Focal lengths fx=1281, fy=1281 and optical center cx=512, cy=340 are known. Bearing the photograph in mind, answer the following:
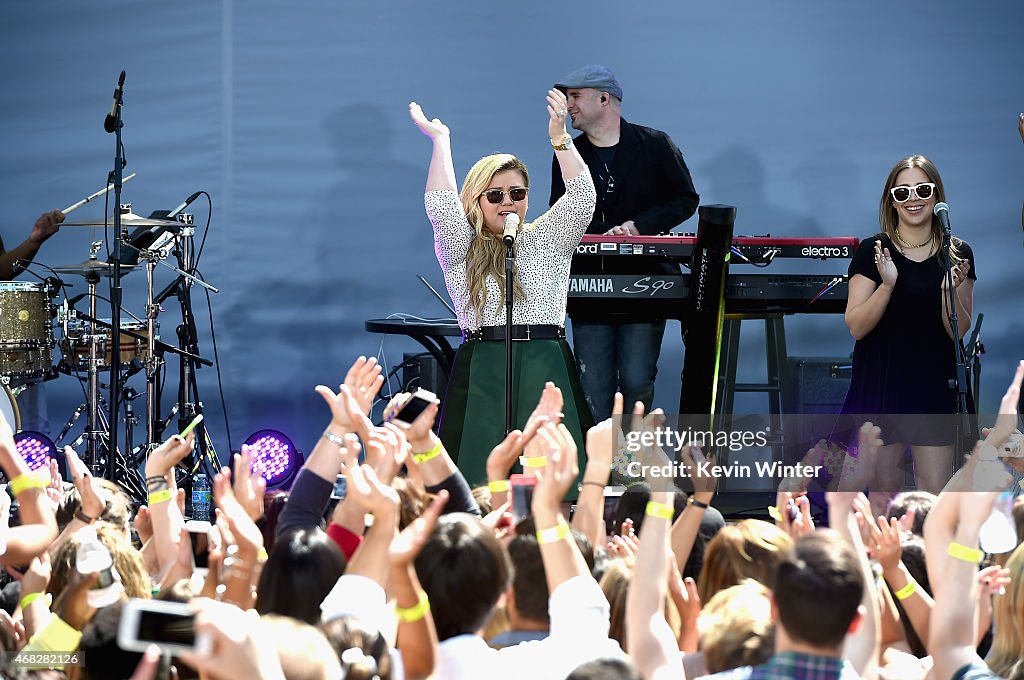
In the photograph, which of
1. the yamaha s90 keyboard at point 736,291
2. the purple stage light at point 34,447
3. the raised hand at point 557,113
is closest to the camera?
the raised hand at point 557,113

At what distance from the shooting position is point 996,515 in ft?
9.05

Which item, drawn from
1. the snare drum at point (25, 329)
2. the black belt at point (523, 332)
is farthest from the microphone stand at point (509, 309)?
the snare drum at point (25, 329)

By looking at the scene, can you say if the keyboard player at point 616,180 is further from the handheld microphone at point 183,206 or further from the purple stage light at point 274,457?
the handheld microphone at point 183,206

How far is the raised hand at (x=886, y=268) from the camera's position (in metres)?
4.88

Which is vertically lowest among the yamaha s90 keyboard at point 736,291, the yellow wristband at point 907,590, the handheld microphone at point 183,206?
the yellow wristband at point 907,590

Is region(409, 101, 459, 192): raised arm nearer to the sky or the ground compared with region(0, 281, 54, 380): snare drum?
nearer to the sky

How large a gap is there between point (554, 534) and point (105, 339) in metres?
4.82

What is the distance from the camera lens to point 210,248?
7320mm

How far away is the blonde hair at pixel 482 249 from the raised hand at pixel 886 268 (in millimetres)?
1371

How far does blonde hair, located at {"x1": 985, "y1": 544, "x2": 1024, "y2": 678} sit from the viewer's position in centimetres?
238

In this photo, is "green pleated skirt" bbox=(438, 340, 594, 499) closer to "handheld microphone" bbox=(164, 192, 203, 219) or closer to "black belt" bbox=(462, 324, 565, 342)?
"black belt" bbox=(462, 324, 565, 342)

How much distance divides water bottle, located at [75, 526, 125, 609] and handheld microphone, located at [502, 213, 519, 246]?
7.06 ft

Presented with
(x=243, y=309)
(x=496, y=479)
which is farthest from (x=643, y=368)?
(x=243, y=309)

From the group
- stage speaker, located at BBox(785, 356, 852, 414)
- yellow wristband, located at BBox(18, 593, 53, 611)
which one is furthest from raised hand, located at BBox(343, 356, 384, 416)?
stage speaker, located at BBox(785, 356, 852, 414)
